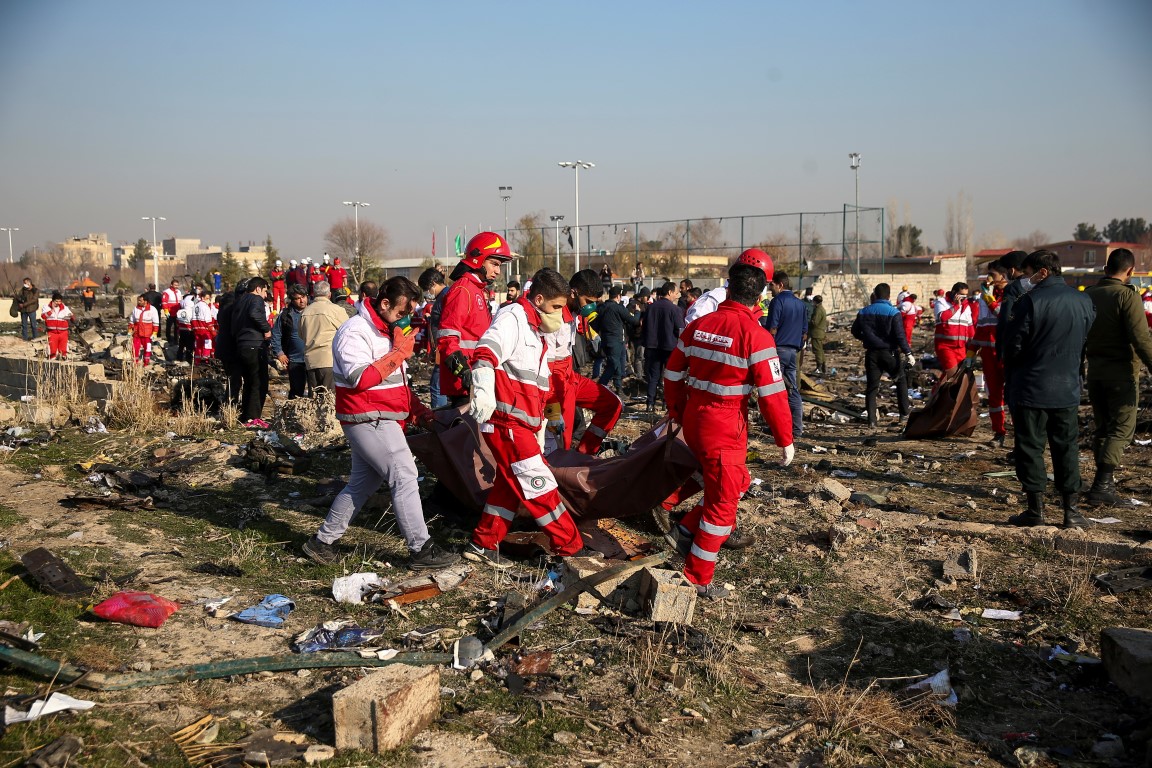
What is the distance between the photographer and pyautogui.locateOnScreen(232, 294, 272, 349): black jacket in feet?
33.4

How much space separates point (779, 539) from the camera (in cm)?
620

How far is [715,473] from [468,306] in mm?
2413

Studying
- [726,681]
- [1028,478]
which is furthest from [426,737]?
[1028,478]

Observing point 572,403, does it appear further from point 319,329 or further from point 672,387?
point 319,329

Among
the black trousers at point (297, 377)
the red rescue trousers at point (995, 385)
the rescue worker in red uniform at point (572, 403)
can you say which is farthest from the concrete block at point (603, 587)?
the black trousers at point (297, 377)

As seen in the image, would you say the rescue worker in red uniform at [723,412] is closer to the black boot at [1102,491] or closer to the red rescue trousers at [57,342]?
the black boot at [1102,491]

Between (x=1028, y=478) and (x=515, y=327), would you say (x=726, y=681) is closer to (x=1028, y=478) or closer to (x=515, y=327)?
(x=515, y=327)

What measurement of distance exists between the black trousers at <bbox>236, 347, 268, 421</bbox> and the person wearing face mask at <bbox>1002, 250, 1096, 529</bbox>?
8.07 m

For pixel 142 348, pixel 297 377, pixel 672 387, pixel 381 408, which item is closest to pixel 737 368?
pixel 672 387

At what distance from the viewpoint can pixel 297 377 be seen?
11.1 meters

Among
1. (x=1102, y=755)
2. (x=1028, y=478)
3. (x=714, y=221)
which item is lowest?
(x=1102, y=755)

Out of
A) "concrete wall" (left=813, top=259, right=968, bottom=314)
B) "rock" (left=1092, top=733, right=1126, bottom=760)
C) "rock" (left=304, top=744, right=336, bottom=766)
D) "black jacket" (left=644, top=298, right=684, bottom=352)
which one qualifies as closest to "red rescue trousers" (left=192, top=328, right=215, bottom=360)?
"black jacket" (left=644, top=298, right=684, bottom=352)

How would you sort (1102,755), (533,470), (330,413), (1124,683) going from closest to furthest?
(1102,755), (1124,683), (533,470), (330,413)

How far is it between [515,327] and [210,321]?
42.5ft
